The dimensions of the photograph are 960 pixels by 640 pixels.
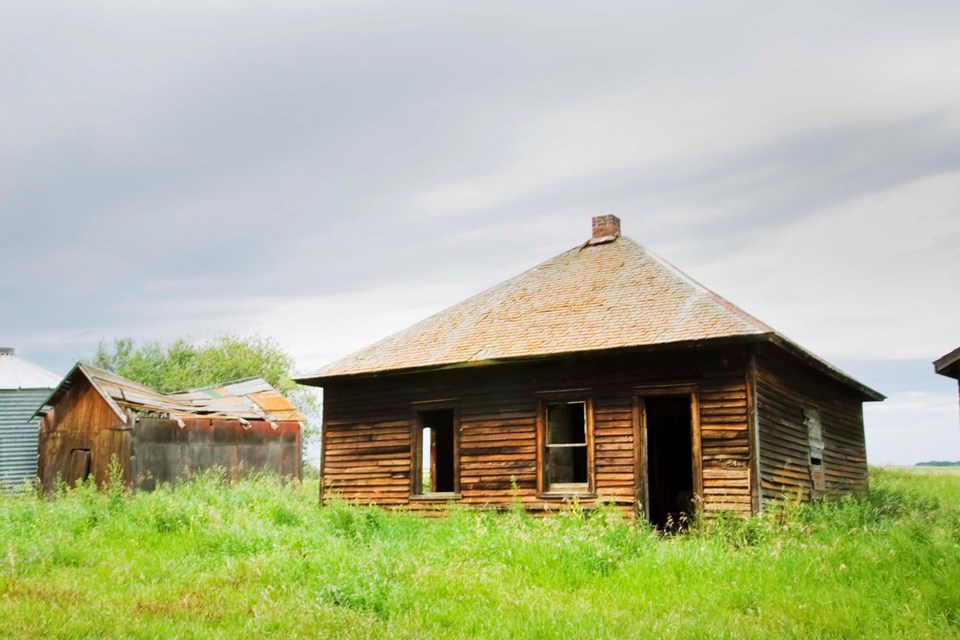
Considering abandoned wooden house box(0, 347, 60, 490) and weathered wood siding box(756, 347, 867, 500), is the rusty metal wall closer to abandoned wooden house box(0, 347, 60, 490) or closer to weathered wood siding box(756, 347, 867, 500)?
abandoned wooden house box(0, 347, 60, 490)

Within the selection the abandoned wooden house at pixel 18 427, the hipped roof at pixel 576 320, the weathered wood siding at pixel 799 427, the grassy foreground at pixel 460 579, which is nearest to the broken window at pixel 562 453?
the hipped roof at pixel 576 320

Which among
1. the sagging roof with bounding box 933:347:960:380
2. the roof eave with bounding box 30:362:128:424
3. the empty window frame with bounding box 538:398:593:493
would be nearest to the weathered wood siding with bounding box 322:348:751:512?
the empty window frame with bounding box 538:398:593:493

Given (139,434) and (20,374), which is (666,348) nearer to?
(139,434)

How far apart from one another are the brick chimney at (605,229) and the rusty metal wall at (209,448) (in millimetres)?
11451

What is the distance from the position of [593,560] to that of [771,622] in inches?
102

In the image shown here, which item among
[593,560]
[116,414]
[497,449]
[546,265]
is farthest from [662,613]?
[116,414]

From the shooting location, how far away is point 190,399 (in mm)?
25484

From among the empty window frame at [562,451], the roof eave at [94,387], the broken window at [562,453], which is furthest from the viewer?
the roof eave at [94,387]

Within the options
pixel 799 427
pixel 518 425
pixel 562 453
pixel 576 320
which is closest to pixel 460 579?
pixel 518 425

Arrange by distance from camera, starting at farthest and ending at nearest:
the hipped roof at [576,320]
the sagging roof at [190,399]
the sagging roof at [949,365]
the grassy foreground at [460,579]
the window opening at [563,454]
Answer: the sagging roof at [190,399], the window opening at [563,454], the hipped roof at [576,320], the sagging roof at [949,365], the grassy foreground at [460,579]

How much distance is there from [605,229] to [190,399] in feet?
44.0

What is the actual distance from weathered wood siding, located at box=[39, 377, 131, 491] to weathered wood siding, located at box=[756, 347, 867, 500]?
1509 centimetres

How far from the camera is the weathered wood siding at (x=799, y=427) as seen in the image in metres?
14.5

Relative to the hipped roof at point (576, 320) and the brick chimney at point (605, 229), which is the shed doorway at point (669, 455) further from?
the brick chimney at point (605, 229)
